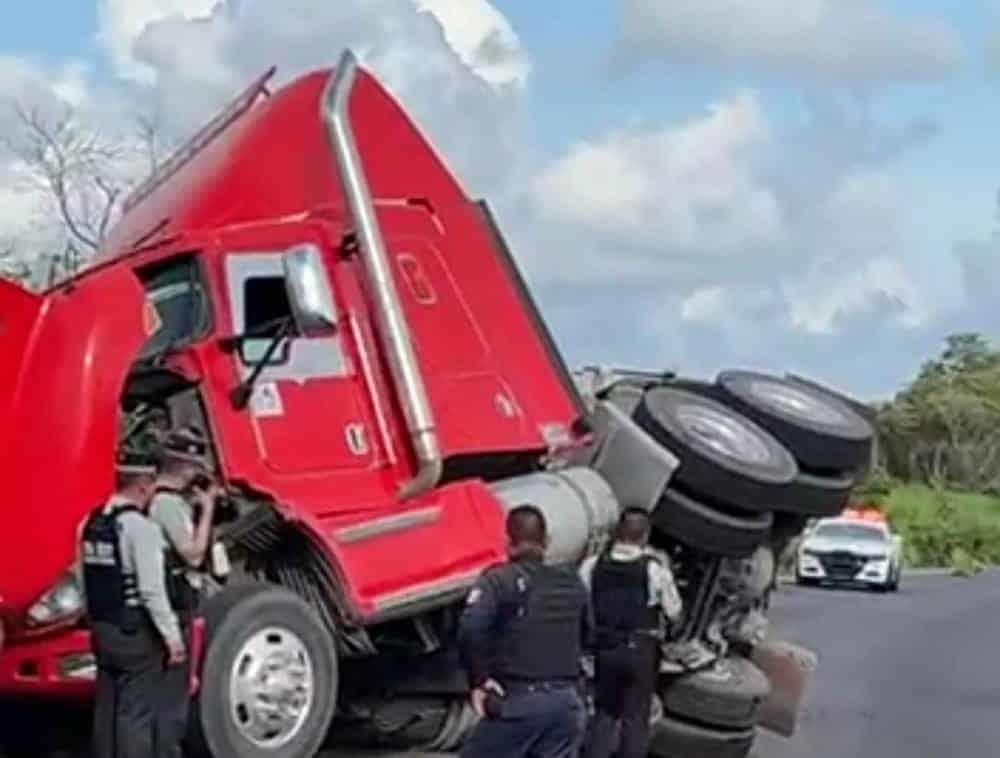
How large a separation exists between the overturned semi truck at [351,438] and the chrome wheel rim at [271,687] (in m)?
0.01

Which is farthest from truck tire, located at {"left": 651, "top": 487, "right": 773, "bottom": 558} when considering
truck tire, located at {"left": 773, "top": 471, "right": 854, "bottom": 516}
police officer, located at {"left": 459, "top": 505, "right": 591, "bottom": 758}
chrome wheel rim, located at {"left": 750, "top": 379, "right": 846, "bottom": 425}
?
police officer, located at {"left": 459, "top": 505, "right": 591, "bottom": 758}

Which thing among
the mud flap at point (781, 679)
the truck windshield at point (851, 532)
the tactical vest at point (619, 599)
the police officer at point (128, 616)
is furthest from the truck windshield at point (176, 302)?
the truck windshield at point (851, 532)

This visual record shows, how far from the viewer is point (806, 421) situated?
14672 millimetres

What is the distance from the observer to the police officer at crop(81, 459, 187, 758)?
33.8 ft

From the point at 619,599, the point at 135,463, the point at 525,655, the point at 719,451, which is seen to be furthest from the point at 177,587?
the point at 719,451

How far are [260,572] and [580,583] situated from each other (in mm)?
2771

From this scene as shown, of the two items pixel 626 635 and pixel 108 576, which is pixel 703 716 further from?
pixel 108 576

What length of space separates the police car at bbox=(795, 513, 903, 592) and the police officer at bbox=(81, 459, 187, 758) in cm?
3856

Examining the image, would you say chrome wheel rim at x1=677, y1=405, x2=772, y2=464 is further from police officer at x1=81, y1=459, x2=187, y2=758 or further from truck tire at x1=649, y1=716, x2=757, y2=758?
police officer at x1=81, y1=459, x2=187, y2=758

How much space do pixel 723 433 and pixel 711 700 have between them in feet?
4.93

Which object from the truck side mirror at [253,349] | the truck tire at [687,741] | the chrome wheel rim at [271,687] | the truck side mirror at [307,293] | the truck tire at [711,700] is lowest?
the truck tire at [687,741]

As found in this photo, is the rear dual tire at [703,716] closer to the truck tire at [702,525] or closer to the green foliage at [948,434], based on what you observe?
the truck tire at [702,525]

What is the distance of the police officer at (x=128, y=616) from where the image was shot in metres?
10.3

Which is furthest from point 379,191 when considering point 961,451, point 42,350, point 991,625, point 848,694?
point 961,451
